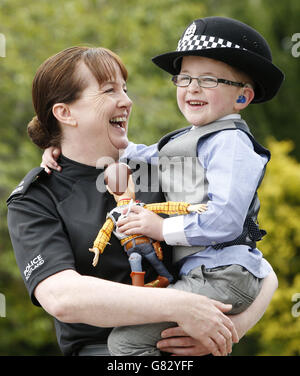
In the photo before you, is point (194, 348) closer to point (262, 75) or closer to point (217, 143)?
point (217, 143)

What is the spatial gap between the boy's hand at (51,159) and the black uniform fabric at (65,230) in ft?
Answer: 0.10

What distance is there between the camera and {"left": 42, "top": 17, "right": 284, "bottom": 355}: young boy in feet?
7.89

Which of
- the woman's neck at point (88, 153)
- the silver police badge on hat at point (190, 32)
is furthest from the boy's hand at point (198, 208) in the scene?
the silver police badge on hat at point (190, 32)

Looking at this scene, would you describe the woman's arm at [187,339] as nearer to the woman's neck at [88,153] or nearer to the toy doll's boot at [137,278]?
the toy doll's boot at [137,278]

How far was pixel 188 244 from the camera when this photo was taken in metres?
2.47

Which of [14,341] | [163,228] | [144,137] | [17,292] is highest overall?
[163,228]

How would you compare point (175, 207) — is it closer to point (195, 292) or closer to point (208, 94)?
point (195, 292)

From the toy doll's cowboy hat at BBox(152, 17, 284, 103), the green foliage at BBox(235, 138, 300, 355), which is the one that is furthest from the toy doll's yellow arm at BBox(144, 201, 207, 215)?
the green foliage at BBox(235, 138, 300, 355)

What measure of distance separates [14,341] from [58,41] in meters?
4.96

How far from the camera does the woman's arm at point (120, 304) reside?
7.37 feet

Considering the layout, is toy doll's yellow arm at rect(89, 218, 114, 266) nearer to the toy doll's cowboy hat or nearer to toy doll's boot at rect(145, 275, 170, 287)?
toy doll's boot at rect(145, 275, 170, 287)

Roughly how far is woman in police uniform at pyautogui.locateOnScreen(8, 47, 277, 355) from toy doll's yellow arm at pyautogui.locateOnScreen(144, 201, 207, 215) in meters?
0.17

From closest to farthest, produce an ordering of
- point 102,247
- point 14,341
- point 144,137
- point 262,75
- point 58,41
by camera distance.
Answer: point 102,247
point 262,75
point 144,137
point 58,41
point 14,341
